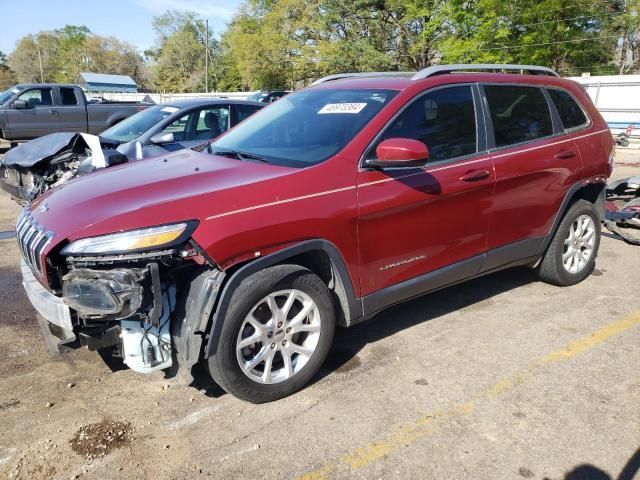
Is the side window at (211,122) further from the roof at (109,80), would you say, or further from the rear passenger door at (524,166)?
the roof at (109,80)

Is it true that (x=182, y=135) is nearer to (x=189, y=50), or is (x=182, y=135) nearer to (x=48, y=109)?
(x=48, y=109)

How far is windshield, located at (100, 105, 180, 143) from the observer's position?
7363 mm

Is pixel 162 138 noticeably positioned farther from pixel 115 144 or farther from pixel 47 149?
pixel 47 149

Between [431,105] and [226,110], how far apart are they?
15.7ft

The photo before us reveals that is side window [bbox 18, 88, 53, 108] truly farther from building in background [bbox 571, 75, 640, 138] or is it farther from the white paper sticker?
building in background [bbox 571, 75, 640, 138]

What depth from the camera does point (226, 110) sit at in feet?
25.5

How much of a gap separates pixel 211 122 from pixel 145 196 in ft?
16.6

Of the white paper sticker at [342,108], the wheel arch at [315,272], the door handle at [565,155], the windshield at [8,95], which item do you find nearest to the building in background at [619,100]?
the door handle at [565,155]

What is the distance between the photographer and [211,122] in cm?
760

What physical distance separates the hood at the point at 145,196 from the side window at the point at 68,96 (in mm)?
13144

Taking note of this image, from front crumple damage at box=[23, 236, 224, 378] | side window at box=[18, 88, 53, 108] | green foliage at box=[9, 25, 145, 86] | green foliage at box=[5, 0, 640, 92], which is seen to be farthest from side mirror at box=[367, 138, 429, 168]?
green foliage at box=[9, 25, 145, 86]

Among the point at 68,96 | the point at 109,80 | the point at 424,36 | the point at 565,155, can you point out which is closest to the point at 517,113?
the point at 565,155

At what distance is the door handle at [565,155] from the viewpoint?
14.3 feet

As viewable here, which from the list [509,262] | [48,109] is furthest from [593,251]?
[48,109]
